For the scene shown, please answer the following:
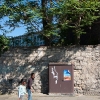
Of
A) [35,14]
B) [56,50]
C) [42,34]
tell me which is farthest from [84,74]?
[35,14]

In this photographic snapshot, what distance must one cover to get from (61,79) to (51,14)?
3291 millimetres

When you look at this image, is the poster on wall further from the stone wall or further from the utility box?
the stone wall

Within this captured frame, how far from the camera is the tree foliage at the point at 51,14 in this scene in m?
12.2

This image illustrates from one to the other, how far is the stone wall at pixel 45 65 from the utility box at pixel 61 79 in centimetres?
36

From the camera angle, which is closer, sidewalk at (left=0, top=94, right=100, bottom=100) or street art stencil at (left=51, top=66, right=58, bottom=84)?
sidewalk at (left=0, top=94, right=100, bottom=100)

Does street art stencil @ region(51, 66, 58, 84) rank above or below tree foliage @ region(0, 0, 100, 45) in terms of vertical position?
below

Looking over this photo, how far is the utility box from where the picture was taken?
12953mm

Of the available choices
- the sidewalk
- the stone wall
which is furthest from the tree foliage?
the sidewalk

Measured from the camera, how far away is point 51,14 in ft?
41.2

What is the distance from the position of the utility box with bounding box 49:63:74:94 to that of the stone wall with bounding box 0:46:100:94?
364mm

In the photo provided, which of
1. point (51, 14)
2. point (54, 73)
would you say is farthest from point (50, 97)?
point (51, 14)

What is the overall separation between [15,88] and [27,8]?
4294mm

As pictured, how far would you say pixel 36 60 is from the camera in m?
13.6

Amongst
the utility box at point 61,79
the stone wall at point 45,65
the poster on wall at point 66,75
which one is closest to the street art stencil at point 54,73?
the utility box at point 61,79
